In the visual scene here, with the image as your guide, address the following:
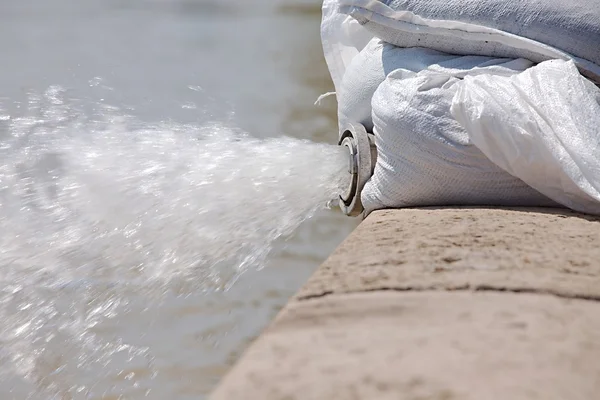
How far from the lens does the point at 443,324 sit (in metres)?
0.82

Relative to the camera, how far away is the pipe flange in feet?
5.67

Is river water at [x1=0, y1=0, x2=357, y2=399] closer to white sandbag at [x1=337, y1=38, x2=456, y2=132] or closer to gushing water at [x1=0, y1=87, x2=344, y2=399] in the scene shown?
gushing water at [x1=0, y1=87, x2=344, y2=399]

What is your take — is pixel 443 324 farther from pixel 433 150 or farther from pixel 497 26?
pixel 497 26

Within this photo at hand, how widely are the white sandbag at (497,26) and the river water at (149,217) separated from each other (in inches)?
18.9

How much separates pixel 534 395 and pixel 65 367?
38.1 inches

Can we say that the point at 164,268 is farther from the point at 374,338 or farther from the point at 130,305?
the point at 374,338

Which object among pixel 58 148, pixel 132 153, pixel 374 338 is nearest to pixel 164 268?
pixel 132 153

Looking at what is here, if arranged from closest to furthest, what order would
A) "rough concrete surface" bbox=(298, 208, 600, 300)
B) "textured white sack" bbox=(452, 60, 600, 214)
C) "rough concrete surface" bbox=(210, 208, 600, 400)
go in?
"rough concrete surface" bbox=(210, 208, 600, 400) → "rough concrete surface" bbox=(298, 208, 600, 300) → "textured white sack" bbox=(452, 60, 600, 214)

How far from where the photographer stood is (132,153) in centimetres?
232

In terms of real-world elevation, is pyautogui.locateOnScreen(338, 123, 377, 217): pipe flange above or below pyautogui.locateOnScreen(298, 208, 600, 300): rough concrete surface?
below

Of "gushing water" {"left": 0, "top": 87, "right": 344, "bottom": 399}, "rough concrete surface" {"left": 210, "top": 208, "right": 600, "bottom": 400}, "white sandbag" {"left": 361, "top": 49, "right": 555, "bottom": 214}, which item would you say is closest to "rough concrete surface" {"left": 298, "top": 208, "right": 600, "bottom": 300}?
"rough concrete surface" {"left": 210, "top": 208, "right": 600, "bottom": 400}

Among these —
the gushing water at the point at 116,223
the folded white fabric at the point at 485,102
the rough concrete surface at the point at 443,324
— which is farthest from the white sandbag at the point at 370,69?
the rough concrete surface at the point at 443,324

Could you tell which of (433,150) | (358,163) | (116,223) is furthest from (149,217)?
(433,150)

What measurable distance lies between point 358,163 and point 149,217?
0.57m
